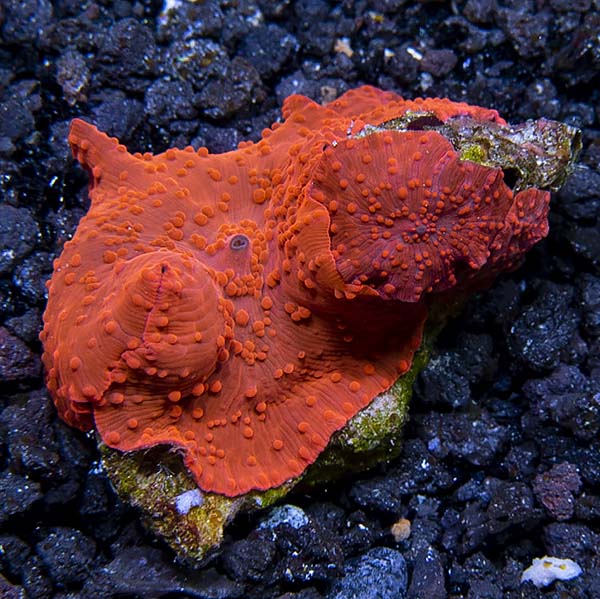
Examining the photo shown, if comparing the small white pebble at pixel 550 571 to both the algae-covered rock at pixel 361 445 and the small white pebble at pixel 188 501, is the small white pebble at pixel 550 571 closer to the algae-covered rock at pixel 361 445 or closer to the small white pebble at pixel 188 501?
the algae-covered rock at pixel 361 445

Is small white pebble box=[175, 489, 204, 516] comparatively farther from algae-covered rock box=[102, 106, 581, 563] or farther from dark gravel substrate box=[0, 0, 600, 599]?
dark gravel substrate box=[0, 0, 600, 599]

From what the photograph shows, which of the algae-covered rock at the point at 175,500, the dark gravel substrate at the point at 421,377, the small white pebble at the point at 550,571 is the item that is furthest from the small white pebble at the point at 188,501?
the small white pebble at the point at 550,571

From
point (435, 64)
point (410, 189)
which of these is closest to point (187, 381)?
point (410, 189)

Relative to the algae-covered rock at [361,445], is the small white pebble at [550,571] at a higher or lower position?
lower

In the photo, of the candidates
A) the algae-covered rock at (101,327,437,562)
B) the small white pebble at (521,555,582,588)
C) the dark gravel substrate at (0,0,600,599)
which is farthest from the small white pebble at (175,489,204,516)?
the small white pebble at (521,555,582,588)

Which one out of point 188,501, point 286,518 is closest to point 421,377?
point 286,518

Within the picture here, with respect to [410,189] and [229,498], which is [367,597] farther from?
[410,189]
